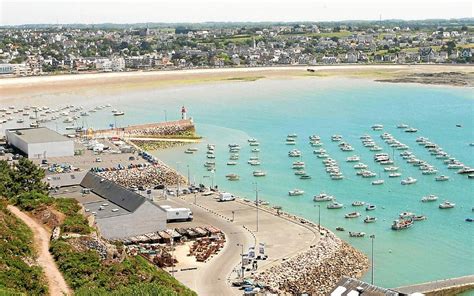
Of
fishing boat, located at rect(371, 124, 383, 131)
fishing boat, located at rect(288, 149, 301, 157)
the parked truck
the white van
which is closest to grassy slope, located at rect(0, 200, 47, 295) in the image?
the parked truck

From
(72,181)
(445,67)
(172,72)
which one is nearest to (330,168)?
(72,181)

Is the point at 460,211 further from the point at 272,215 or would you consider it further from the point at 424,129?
the point at 424,129

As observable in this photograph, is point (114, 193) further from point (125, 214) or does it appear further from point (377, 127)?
point (377, 127)

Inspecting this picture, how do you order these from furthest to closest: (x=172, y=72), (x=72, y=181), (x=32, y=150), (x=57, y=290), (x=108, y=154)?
(x=172, y=72) → (x=108, y=154) → (x=32, y=150) → (x=72, y=181) → (x=57, y=290)

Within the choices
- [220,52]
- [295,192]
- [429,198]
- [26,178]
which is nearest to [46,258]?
[26,178]

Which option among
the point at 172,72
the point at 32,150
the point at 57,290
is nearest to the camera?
the point at 57,290

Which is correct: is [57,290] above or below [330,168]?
above
